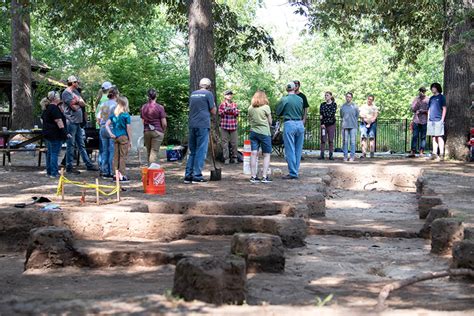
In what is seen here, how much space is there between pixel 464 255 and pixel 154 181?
5.64 m

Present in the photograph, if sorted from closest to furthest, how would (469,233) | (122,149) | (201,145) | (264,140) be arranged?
(469,233) → (122,149) → (201,145) → (264,140)

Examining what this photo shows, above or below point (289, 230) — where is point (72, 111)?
above

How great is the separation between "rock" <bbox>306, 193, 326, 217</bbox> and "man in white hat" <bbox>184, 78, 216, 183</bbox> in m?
2.51

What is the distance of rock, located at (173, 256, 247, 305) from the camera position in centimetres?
552

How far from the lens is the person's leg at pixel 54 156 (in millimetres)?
14023

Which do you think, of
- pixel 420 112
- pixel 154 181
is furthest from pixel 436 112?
pixel 154 181

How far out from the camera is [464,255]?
6848mm

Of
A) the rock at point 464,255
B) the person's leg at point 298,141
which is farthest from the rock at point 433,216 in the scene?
the person's leg at point 298,141

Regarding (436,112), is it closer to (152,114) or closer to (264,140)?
(264,140)

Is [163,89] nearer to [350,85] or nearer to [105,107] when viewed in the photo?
[105,107]

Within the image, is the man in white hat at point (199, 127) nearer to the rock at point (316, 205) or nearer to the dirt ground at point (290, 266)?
the dirt ground at point (290, 266)

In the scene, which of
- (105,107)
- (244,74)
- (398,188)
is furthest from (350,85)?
(105,107)

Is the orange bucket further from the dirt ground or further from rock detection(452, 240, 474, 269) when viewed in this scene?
rock detection(452, 240, 474, 269)

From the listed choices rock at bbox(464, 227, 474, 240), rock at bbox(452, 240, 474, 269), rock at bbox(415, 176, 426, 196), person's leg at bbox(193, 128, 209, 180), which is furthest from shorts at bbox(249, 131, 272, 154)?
rock at bbox(452, 240, 474, 269)
